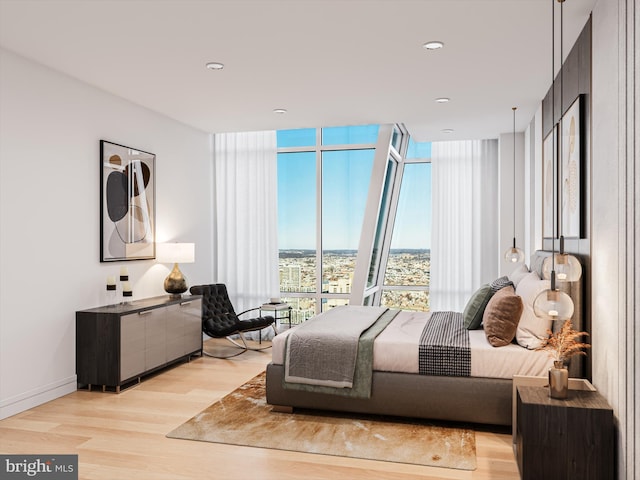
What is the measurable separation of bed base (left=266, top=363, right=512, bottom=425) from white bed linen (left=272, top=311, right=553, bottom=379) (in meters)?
0.06

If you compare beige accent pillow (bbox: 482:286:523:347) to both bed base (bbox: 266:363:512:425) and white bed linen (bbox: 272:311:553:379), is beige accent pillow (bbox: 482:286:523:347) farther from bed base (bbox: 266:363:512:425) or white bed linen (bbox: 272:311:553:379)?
bed base (bbox: 266:363:512:425)

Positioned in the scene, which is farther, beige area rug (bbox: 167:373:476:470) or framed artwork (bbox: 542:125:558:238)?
framed artwork (bbox: 542:125:558:238)

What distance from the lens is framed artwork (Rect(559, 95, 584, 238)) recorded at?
11.4 feet

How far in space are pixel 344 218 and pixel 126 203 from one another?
115 inches

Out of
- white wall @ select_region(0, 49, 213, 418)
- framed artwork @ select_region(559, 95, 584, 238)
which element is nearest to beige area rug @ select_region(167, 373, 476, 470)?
white wall @ select_region(0, 49, 213, 418)

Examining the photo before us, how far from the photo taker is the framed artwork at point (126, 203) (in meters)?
4.97

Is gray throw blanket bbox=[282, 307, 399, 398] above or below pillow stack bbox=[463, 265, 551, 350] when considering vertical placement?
below

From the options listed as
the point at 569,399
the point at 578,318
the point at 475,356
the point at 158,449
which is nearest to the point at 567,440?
the point at 569,399

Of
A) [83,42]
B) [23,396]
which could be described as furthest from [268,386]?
[83,42]

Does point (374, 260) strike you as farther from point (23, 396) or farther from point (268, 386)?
point (23, 396)

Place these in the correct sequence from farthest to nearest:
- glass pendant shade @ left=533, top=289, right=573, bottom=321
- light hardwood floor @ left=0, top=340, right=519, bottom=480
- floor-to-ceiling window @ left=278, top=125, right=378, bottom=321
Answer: floor-to-ceiling window @ left=278, top=125, right=378, bottom=321, light hardwood floor @ left=0, top=340, right=519, bottom=480, glass pendant shade @ left=533, top=289, right=573, bottom=321

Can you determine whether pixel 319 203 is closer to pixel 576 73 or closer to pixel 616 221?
pixel 576 73

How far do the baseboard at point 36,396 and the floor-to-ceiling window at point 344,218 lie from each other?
3.30 meters

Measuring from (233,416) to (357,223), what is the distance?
3.67 metres
